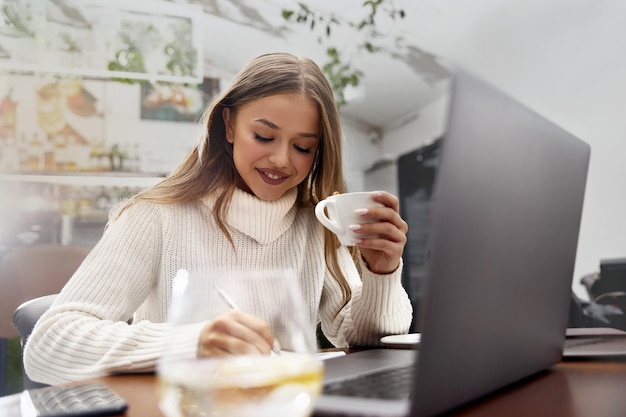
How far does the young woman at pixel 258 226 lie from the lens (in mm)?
1065

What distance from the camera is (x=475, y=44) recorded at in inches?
129

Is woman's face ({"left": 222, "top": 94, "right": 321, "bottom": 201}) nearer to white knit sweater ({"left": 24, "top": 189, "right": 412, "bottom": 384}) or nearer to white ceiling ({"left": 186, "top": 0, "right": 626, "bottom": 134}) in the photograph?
white knit sweater ({"left": 24, "top": 189, "right": 412, "bottom": 384})

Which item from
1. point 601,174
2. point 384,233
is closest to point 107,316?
point 384,233

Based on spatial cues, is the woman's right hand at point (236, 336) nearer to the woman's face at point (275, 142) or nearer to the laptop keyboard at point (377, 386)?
the laptop keyboard at point (377, 386)

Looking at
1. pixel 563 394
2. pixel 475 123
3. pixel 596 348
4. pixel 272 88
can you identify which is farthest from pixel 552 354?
pixel 272 88

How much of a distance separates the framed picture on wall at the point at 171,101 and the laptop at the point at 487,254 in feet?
9.08

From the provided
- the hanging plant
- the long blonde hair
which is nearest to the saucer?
the long blonde hair

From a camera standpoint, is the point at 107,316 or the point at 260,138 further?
the point at 260,138

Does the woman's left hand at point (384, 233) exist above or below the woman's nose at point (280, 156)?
below

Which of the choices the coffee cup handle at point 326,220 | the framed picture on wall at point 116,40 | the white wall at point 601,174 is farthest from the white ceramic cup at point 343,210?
the framed picture on wall at point 116,40

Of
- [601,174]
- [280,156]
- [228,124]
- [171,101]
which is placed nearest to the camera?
[280,156]

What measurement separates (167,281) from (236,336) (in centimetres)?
93

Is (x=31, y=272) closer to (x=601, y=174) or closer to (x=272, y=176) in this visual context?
(x=272, y=176)

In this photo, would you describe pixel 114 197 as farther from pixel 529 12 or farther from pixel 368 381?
pixel 368 381
